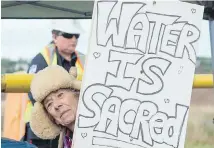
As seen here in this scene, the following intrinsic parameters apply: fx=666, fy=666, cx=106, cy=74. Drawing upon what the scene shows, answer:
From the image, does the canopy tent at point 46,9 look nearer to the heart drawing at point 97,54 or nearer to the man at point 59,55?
the man at point 59,55

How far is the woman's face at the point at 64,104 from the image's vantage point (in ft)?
8.50

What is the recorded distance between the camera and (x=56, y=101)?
2615 millimetres

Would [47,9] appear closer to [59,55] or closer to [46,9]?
[46,9]

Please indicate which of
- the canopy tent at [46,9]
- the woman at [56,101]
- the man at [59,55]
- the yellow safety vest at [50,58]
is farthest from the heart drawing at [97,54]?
the yellow safety vest at [50,58]

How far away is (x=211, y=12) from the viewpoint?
2715 mm

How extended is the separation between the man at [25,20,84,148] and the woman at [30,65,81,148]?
1.03 m

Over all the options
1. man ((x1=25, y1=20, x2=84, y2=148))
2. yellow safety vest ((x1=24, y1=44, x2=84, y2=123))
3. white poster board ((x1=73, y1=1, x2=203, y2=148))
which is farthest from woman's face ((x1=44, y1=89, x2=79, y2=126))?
yellow safety vest ((x1=24, y1=44, x2=84, y2=123))

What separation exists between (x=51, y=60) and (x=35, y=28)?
0.83 meters

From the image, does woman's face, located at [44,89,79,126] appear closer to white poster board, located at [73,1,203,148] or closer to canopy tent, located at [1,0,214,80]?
white poster board, located at [73,1,203,148]

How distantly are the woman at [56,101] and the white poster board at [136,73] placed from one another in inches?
13.3

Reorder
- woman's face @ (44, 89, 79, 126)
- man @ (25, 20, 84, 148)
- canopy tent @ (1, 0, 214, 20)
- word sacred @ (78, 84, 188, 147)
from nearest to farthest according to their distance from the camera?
word sacred @ (78, 84, 188, 147) < woman's face @ (44, 89, 79, 126) < canopy tent @ (1, 0, 214, 20) < man @ (25, 20, 84, 148)

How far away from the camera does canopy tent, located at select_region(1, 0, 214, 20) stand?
3.47 m

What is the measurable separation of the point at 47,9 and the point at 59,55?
64 centimetres

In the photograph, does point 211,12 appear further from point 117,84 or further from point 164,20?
point 117,84
